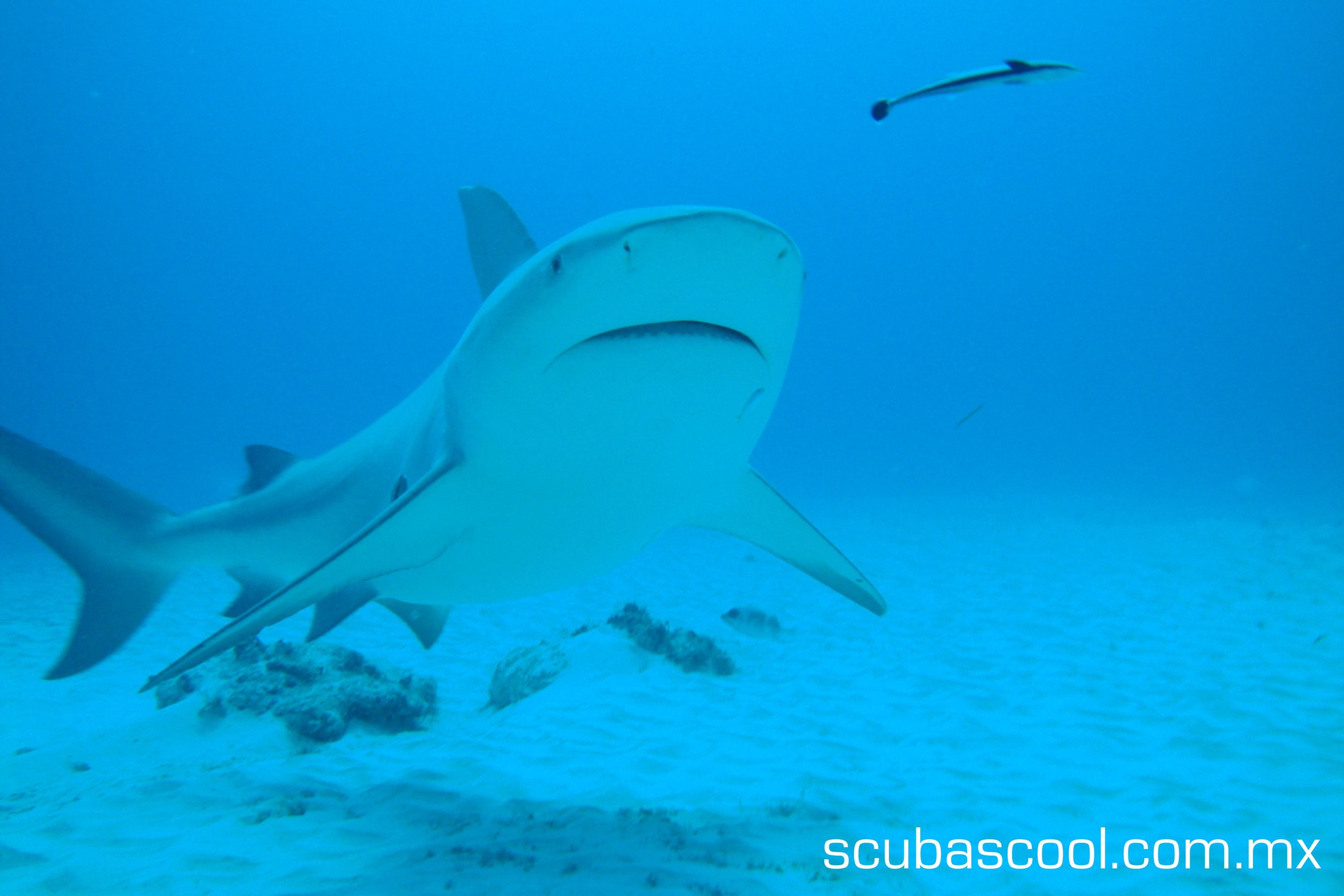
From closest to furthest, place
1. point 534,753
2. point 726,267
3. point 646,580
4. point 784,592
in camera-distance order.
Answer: point 726,267
point 534,753
point 784,592
point 646,580

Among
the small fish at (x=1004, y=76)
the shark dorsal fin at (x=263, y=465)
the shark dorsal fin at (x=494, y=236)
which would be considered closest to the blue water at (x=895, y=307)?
the shark dorsal fin at (x=263, y=465)

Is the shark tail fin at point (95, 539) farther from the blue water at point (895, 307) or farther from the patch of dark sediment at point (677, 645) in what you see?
the patch of dark sediment at point (677, 645)

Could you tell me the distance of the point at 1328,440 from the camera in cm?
5294

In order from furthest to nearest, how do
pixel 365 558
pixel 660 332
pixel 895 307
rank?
pixel 895 307 → pixel 365 558 → pixel 660 332

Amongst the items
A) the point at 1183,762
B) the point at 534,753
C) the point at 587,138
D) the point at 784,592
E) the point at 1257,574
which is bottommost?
the point at 534,753

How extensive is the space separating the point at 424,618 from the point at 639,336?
8.65ft

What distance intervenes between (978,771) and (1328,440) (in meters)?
72.7

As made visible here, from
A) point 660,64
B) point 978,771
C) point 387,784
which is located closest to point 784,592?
point 978,771

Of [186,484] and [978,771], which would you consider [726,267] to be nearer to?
[978,771]

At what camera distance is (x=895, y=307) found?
13062 centimetres

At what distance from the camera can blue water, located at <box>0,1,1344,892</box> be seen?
13.6 ft

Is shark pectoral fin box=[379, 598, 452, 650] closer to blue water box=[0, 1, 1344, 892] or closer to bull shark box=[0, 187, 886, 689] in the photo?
bull shark box=[0, 187, 886, 689]

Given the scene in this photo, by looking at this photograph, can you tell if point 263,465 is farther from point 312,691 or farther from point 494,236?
point 312,691

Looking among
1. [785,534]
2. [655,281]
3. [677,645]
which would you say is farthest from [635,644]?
[655,281]
